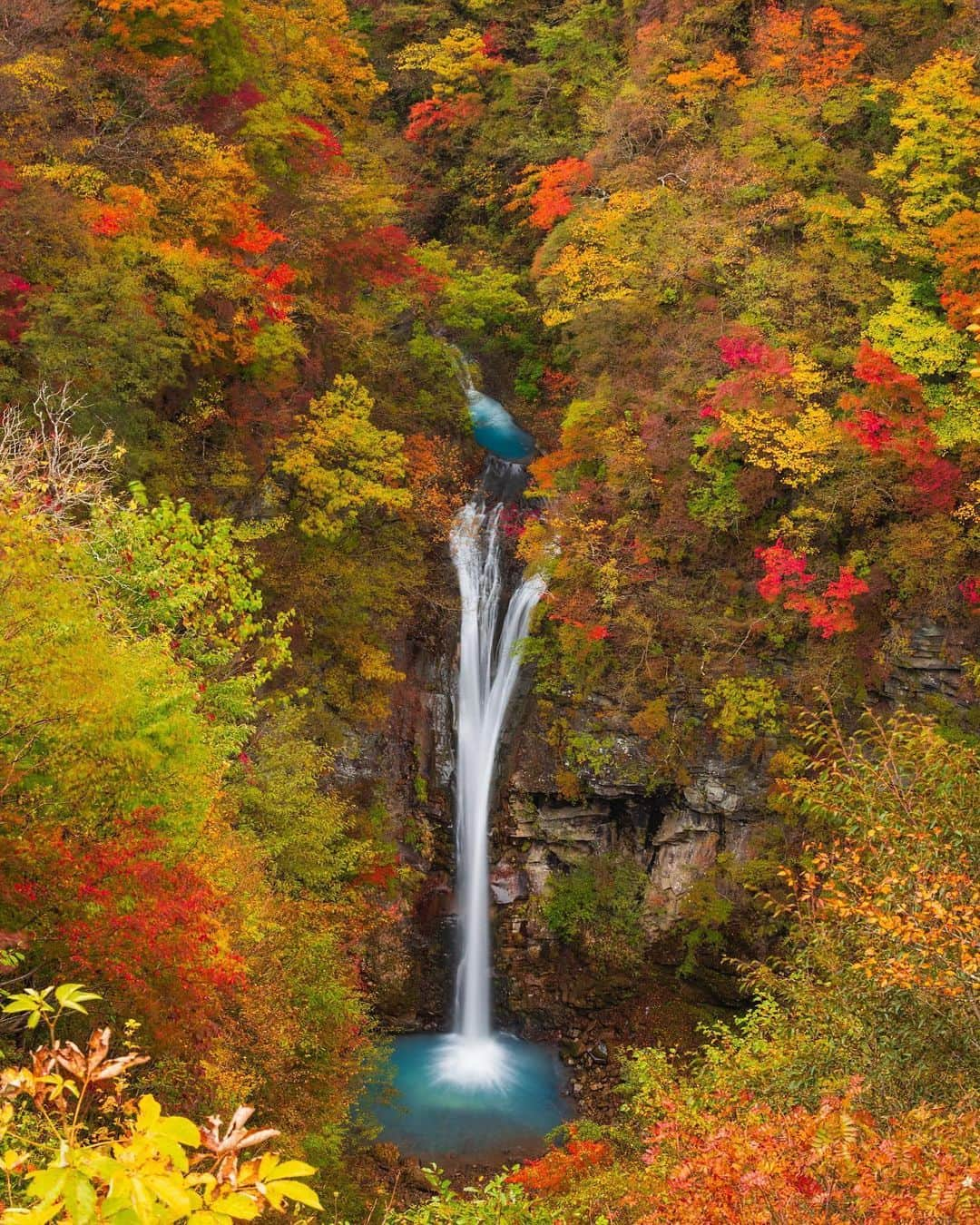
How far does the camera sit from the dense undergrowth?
340 inches

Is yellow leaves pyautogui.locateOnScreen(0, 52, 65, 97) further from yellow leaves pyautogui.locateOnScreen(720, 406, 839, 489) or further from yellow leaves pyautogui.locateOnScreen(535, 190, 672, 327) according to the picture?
yellow leaves pyautogui.locateOnScreen(720, 406, 839, 489)

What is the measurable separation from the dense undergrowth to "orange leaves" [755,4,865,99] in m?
0.09

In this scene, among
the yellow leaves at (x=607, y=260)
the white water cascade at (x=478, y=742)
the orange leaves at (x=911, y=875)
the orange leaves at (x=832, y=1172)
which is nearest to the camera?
the orange leaves at (x=832, y=1172)

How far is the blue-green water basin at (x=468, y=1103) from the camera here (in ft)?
53.8

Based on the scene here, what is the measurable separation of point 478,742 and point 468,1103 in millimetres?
7270

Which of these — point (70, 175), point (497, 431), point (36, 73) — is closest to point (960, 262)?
point (497, 431)

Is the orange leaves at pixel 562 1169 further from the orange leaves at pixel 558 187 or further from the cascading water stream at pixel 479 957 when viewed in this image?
the orange leaves at pixel 558 187

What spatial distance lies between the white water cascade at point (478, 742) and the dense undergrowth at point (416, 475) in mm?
1002

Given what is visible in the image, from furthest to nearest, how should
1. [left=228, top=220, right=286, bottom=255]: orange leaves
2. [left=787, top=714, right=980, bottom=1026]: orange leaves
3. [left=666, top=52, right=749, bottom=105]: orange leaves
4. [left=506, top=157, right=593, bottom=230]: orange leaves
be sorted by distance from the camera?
[left=506, top=157, right=593, bottom=230]: orange leaves
[left=666, top=52, right=749, bottom=105]: orange leaves
[left=228, top=220, right=286, bottom=255]: orange leaves
[left=787, top=714, right=980, bottom=1026]: orange leaves

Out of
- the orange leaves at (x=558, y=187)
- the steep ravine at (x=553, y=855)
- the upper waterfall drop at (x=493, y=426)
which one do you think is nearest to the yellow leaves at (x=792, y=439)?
the steep ravine at (x=553, y=855)

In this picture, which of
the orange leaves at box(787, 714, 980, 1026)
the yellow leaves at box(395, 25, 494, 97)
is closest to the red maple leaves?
the orange leaves at box(787, 714, 980, 1026)

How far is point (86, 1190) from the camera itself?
6.31 ft

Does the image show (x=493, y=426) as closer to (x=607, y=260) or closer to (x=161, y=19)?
(x=607, y=260)

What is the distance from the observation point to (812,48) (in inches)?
753
